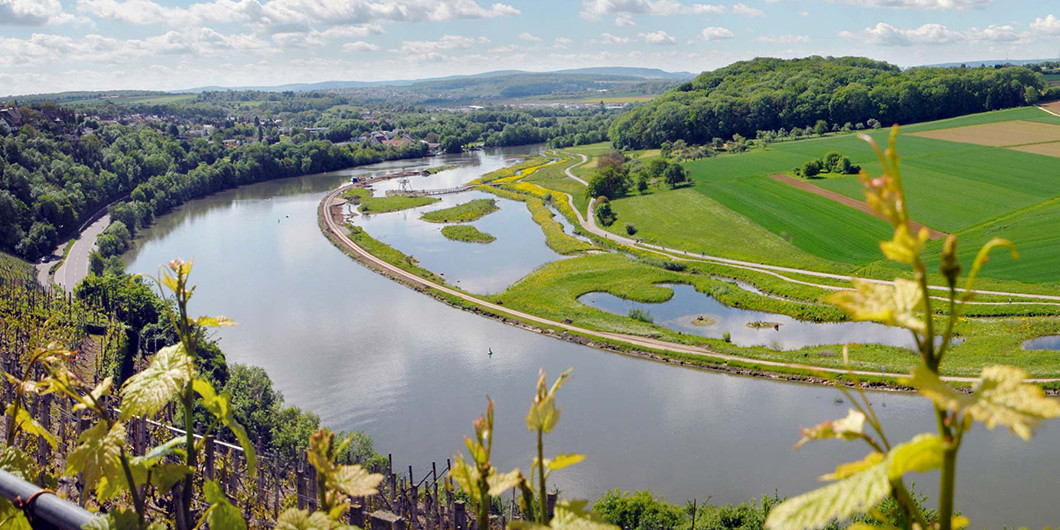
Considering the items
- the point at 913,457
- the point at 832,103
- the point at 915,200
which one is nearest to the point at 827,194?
the point at 915,200

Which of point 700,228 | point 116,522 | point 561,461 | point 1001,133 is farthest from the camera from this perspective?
point 1001,133

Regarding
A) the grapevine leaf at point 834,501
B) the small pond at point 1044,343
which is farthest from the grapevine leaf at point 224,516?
the small pond at point 1044,343

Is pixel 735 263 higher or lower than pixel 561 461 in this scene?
lower

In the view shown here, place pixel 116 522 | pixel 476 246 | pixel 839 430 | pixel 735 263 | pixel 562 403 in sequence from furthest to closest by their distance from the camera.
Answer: pixel 476 246 → pixel 735 263 → pixel 562 403 → pixel 116 522 → pixel 839 430

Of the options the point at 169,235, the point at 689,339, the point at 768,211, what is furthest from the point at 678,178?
the point at 169,235

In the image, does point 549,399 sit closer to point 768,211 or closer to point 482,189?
point 768,211

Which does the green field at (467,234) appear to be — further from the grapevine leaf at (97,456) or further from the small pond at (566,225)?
the grapevine leaf at (97,456)

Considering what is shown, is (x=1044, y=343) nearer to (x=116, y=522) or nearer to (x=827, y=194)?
(x=827, y=194)
